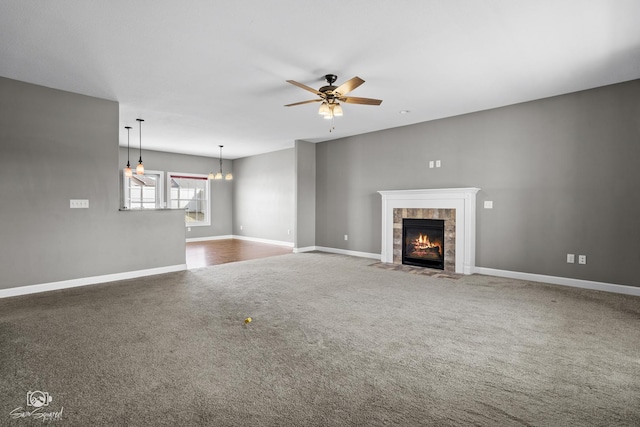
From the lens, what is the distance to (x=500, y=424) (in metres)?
1.63

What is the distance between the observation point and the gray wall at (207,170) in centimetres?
898

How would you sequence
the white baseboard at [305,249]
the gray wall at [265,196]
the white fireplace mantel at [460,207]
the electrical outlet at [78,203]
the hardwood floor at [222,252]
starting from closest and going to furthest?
the electrical outlet at [78,203]
the white fireplace mantel at [460,207]
the hardwood floor at [222,252]
the white baseboard at [305,249]
the gray wall at [265,196]

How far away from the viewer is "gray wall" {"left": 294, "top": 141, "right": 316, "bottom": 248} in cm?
753

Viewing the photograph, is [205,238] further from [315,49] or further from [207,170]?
[315,49]

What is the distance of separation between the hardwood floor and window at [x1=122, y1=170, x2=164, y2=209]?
157 cm

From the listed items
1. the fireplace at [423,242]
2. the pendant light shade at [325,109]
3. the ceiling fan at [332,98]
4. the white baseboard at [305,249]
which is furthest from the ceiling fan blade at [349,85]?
the white baseboard at [305,249]

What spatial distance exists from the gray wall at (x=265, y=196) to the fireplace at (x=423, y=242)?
3577 mm

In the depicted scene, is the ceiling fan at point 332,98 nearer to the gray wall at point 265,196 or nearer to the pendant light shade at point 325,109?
the pendant light shade at point 325,109

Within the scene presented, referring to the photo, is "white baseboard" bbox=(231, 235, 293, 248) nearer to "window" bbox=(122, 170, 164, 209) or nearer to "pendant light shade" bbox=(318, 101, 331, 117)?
"window" bbox=(122, 170, 164, 209)

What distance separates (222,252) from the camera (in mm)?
7570

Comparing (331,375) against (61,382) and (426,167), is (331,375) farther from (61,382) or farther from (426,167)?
(426,167)

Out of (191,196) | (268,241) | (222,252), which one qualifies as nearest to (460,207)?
(222,252)

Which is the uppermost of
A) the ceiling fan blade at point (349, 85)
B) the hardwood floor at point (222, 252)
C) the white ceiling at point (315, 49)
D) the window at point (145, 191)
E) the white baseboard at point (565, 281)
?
the white ceiling at point (315, 49)

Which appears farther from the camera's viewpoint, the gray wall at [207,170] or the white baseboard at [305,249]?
the gray wall at [207,170]
